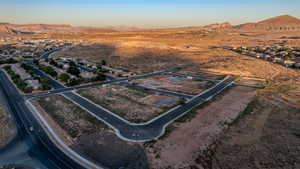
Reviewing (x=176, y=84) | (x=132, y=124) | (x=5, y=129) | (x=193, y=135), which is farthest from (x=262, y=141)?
(x=5, y=129)

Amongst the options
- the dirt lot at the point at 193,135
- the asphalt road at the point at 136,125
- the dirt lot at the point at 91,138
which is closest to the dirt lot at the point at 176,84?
the asphalt road at the point at 136,125

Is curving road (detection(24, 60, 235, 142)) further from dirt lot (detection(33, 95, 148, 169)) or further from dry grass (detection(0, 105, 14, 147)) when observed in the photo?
dry grass (detection(0, 105, 14, 147))

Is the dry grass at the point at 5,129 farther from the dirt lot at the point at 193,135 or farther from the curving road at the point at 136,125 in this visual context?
the dirt lot at the point at 193,135

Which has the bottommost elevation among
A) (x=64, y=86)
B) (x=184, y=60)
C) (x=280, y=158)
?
(x=280, y=158)

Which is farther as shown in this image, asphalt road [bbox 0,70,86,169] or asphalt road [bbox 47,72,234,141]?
asphalt road [bbox 47,72,234,141]

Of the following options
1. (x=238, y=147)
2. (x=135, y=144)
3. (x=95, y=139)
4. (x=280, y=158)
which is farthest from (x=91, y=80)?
(x=280, y=158)

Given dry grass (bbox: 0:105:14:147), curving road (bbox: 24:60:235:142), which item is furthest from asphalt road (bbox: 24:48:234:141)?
dry grass (bbox: 0:105:14:147)

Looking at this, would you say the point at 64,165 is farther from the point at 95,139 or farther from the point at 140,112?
the point at 140,112
